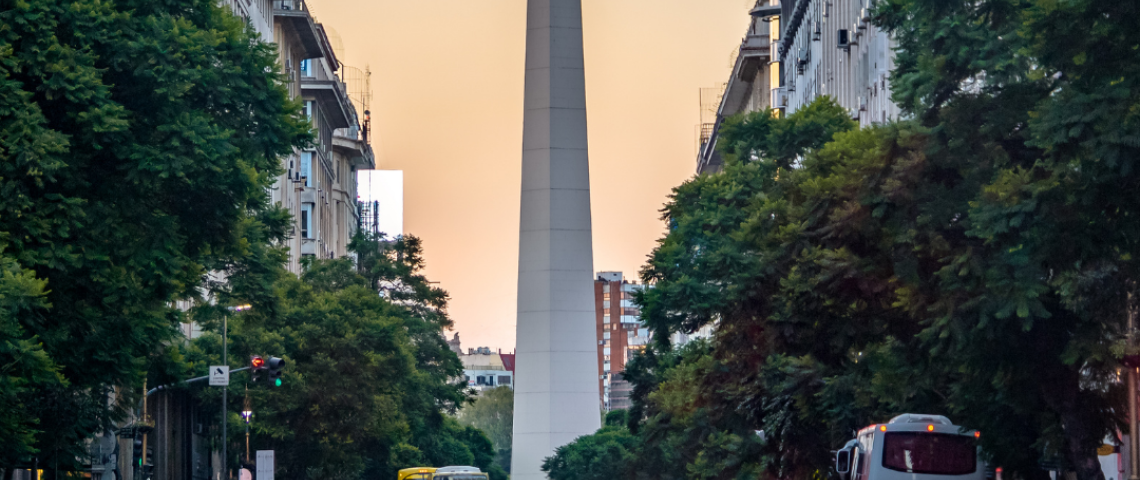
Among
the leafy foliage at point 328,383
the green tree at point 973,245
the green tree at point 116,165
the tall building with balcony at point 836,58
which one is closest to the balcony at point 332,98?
the tall building with balcony at point 836,58

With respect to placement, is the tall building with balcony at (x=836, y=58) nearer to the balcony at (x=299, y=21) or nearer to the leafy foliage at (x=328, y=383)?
the leafy foliage at (x=328, y=383)

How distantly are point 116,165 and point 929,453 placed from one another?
46.4ft

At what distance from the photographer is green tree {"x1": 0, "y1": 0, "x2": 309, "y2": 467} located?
82.0 feet

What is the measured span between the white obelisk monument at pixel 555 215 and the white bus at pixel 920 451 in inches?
1617

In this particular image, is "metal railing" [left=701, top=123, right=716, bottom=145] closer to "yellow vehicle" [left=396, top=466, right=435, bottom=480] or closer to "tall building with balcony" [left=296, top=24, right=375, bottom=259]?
"tall building with balcony" [left=296, top=24, right=375, bottom=259]

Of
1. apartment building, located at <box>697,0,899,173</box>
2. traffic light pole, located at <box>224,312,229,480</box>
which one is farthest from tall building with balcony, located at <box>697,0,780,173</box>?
traffic light pole, located at <box>224,312,229,480</box>

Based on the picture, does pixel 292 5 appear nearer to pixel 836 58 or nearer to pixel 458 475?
pixel 836 58

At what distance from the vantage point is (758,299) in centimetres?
3862

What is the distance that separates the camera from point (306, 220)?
10975 cm

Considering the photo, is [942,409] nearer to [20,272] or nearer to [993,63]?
[993,63]

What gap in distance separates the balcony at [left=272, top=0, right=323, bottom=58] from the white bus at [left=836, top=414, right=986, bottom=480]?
69398 millimetres

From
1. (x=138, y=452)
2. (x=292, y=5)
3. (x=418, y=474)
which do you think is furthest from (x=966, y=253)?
(x=292, y=5)

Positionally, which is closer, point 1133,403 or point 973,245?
point 973,245

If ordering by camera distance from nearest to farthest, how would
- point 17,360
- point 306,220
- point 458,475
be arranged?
point 17,360
point 458,475
point 306,220
